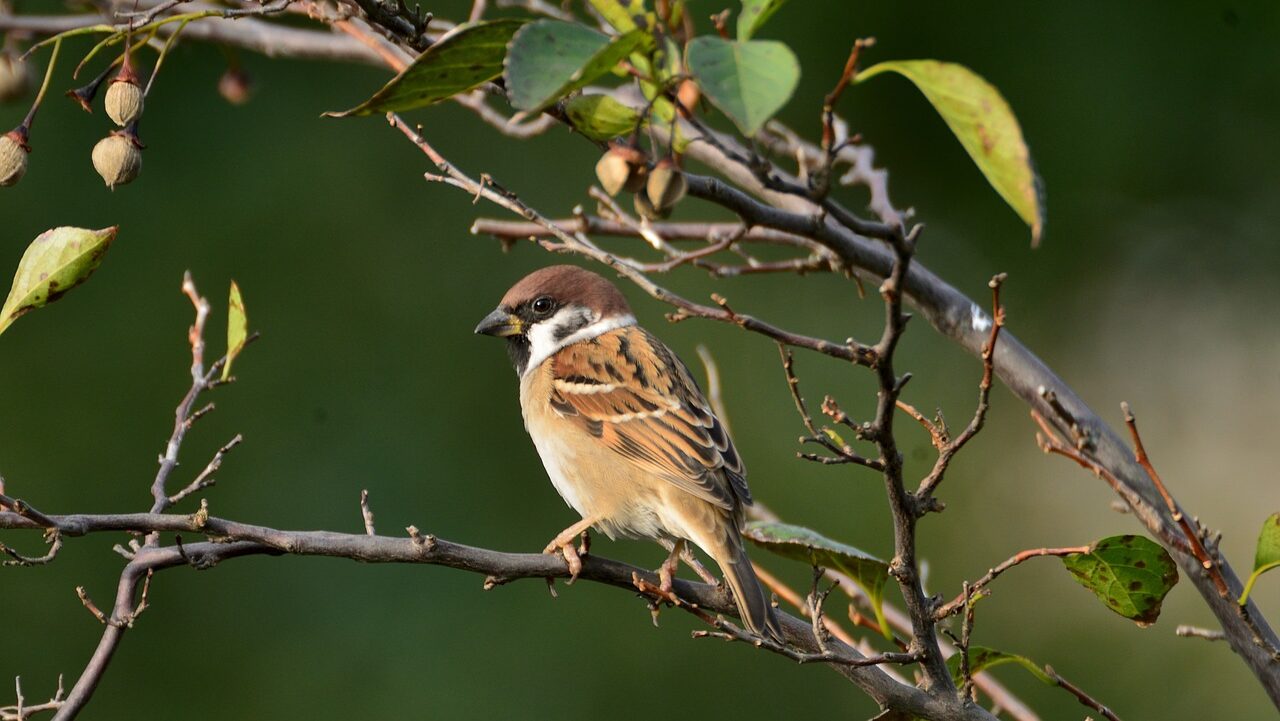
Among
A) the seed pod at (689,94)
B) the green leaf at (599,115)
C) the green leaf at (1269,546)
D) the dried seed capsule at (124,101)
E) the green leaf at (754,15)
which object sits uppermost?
the green leaf at (754,15)

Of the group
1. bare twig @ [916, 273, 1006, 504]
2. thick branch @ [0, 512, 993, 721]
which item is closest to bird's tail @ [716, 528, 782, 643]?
thick branch @ [0, 512, 993, 721]

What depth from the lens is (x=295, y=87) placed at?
19.6ft

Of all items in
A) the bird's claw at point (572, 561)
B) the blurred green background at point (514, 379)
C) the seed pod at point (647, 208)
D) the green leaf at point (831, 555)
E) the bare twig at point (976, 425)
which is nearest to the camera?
the seed pod at point (647, 208)

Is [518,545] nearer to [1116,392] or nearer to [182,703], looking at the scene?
[182,703]

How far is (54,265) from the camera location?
4.75 ft

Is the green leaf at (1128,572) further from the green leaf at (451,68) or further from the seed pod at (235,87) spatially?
the seed pod at (235,87)

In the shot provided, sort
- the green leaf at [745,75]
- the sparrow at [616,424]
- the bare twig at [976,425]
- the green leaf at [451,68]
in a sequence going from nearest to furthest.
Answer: the green leaf at [745,75] < the green leaf at [451,68] < the bare twig at [976,425] < the sparrow at [616,424]

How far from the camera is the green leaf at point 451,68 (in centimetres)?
112

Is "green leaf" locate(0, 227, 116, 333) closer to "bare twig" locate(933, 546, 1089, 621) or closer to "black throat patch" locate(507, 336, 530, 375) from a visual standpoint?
"bare twig" locate(933, 546, 1089, 621)

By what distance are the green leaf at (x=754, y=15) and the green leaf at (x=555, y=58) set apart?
0.13 meters

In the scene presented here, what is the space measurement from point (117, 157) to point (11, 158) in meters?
0.14

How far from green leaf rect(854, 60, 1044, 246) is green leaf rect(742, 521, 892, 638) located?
2.54ft

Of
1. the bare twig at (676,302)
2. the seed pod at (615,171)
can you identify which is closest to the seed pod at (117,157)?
the bare twig at (676,302)

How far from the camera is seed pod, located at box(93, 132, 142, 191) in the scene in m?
1.56
